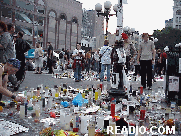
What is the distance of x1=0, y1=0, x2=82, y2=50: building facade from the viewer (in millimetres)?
52331

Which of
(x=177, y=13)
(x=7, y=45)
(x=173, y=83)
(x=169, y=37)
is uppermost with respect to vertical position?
(x=177, y=13)

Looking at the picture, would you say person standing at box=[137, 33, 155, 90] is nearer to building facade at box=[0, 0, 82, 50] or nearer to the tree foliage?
building facade at box=[0, 0, 82, 50]

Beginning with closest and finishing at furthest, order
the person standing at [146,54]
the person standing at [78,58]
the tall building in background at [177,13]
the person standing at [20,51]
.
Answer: the person standing at [20,51]
the person standing at [146,54]
the person standing at [78,58]
the tall building in background at [177,13]

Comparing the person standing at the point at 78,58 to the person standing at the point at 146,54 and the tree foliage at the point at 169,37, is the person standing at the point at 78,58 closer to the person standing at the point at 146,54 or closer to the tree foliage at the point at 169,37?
the person standing at the point at 146,54

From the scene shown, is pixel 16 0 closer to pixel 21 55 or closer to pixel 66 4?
pixel 66 4

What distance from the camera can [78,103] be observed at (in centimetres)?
657

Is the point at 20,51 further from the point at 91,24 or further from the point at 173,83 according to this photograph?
the point at 91,24

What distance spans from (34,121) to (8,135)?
905 mm

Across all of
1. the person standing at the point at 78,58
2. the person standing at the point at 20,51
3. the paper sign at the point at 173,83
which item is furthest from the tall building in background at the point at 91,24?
the paper sign at the point at 173,83

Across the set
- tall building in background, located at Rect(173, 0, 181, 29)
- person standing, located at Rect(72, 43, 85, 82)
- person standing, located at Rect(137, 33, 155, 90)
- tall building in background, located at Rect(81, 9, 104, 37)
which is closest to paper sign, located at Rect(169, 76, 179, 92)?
person standing, located at Rect(137, 33, 155, 90)

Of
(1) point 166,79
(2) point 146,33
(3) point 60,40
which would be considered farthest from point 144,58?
(3) point 60,40

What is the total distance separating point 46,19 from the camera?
6519cm

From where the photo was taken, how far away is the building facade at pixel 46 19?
5233 cm

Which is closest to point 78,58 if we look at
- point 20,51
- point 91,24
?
point 20,51
